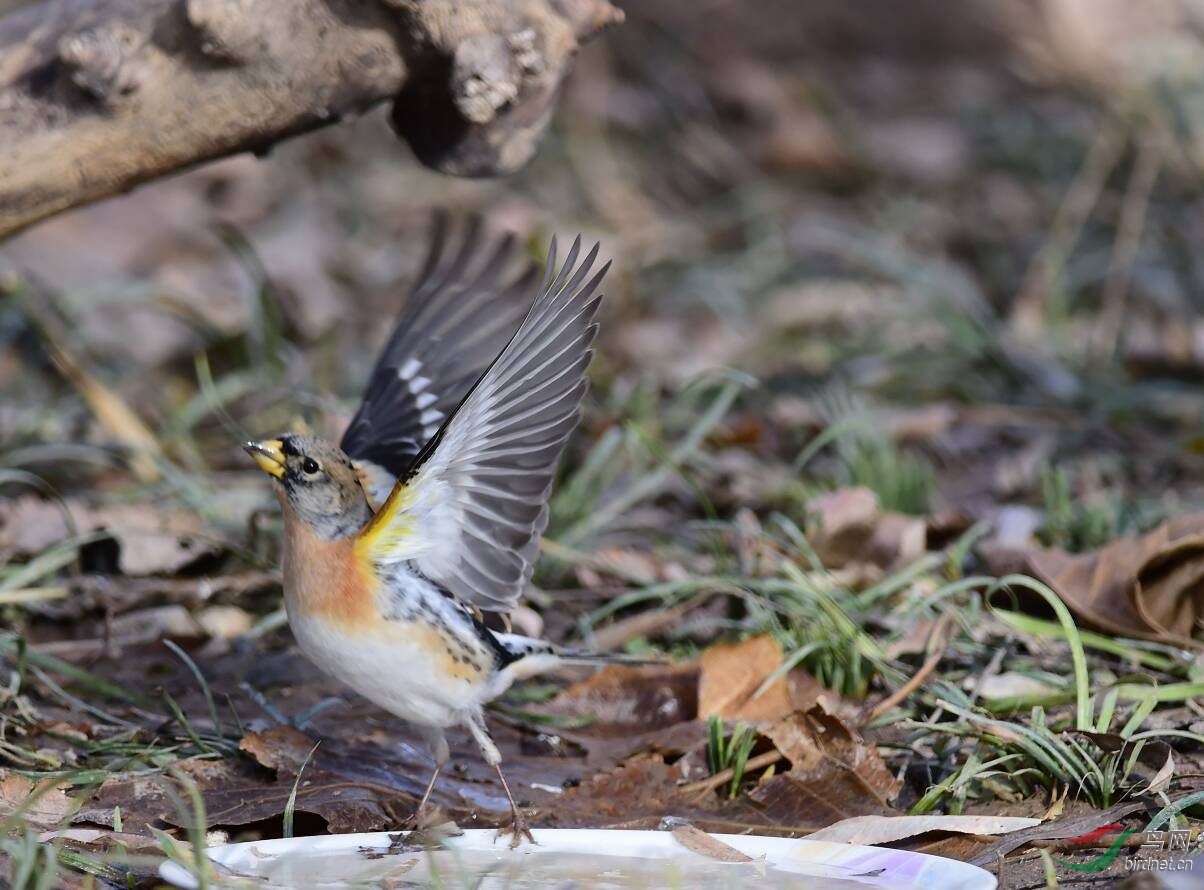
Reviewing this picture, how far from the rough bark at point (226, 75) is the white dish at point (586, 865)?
1.63 m

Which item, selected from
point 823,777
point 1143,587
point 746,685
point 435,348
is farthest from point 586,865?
point 1143,587

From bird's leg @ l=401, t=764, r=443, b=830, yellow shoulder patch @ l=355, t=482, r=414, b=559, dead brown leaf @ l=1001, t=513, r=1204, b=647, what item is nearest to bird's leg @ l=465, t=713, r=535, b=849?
bird's leg @ l=401, t=764, r=443, b=830

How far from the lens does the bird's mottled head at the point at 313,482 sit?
3.19m

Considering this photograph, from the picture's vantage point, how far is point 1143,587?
11.9 ft

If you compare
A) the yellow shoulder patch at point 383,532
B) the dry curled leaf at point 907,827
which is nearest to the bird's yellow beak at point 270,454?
the yellow shoulder patch at point 383,532

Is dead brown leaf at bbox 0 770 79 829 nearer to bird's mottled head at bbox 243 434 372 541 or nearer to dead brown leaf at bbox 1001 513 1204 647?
bird's mottled head at bbox 243 434 372 541

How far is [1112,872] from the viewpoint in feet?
8.44

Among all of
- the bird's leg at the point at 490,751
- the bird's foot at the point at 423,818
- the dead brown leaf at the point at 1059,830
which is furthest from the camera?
the bird's leg at the point at 490,751

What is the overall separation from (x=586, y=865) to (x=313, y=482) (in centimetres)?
107

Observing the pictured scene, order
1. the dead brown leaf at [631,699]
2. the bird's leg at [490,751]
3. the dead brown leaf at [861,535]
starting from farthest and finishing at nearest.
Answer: the dead brown leaf at [861,535]
the dead brown leaf at [631,699]
the bird's leg at [490,751]

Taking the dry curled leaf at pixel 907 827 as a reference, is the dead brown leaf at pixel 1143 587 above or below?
above

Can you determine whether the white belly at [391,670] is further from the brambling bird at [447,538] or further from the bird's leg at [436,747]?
the bird's leg at [436,747]

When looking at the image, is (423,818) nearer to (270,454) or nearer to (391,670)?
(391,670)

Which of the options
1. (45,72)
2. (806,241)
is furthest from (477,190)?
(45,72)
